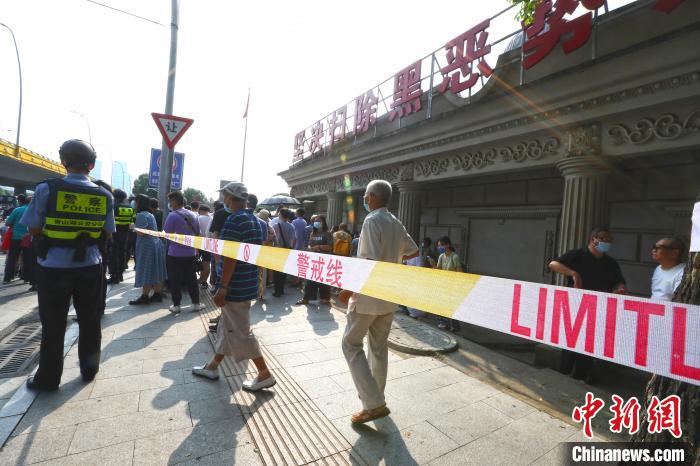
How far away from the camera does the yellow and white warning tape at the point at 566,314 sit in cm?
99

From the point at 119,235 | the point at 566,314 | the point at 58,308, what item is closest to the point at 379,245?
the point at 566,314

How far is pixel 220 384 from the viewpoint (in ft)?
10.2

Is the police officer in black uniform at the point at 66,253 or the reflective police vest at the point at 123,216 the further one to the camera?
the reflective police vest at the point at 123,216

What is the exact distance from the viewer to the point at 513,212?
24.3 feet

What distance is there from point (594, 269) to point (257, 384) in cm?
378

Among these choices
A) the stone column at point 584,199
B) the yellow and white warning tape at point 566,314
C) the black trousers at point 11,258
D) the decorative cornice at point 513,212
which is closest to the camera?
the yellow and white warning tape at point 566,314

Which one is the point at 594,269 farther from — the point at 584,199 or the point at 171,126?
the point at 171,126

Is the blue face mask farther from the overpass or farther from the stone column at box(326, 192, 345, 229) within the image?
the overpass

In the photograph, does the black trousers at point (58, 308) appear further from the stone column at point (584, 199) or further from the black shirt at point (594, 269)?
the stone column at point (584, 199)

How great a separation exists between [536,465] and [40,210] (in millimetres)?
4104

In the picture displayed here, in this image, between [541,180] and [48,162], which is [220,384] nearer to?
[541,180]

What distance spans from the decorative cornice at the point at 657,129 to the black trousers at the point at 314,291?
496cm

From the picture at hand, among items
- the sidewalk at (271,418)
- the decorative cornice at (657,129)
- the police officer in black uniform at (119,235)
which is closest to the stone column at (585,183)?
the decorative cornice at (657,129)

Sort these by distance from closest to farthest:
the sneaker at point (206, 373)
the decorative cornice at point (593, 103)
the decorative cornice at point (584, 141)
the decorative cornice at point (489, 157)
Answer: the sneaker at point (206, 373) < the decorative cornice at point (593, 103) < the decorative cornice at point (584, 141) < the decorative cornice at point (489, 157)
